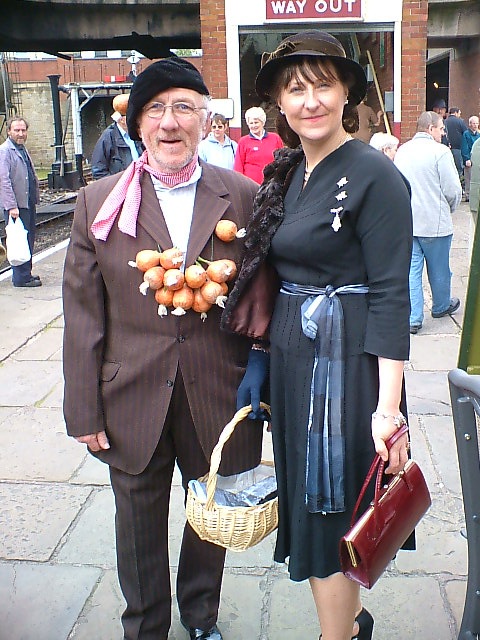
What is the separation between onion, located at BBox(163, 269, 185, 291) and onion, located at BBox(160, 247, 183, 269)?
2 cm

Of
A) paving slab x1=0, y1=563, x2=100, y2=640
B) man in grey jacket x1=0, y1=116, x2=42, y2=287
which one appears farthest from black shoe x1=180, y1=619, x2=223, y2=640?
man in grey jacket x1=0, y1=116, x2=42, y2=287

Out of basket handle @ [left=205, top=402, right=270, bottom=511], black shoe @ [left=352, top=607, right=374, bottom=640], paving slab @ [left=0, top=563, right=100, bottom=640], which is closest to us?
basket handle @ [left=205, top=402, right=270, bottom=511]

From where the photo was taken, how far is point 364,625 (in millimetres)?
2564

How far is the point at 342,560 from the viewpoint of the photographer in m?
2.08

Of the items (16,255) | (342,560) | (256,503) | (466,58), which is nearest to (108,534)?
(256,503)

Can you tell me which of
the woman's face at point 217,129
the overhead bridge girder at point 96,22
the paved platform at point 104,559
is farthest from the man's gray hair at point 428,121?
the overhead bridge girder at point 96,22

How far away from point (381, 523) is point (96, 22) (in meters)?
16.8

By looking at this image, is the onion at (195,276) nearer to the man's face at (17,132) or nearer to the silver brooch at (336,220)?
the silver brooch at (336,220)

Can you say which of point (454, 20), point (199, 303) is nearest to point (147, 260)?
point (199, 303)

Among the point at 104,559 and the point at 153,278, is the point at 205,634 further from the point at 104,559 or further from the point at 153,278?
the point at 153,278

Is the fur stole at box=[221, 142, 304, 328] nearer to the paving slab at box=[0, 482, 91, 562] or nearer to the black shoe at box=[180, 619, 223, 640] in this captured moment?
the black shoe at box=[180, 619, 223, 640]

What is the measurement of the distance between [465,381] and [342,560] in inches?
26.4

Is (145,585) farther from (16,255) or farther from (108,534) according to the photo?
(16,255)

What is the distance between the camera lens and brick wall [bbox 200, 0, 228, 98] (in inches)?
427
